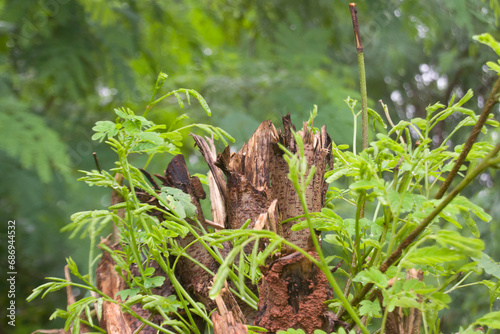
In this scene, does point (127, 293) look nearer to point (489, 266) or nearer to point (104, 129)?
point (104, 129)

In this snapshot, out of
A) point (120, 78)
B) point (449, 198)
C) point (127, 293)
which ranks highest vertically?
point (120, 78)

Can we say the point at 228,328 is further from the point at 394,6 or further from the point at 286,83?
the point at 394,6

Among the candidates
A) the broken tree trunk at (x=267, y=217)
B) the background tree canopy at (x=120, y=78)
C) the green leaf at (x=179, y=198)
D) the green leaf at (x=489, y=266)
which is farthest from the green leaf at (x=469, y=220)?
the background tree canopy at (x=120, y=78)

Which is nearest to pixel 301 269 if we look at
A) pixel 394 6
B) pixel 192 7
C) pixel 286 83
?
pixel 286 83

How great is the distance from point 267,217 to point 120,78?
1699 millimetres

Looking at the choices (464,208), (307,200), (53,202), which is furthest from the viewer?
(53,202)

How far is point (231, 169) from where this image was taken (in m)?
0.45

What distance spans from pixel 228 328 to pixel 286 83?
1719 mm

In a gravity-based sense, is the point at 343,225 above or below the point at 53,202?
above

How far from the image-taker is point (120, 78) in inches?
75.1

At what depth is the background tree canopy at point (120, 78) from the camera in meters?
1.63

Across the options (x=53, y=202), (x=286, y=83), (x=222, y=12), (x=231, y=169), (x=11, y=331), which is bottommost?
(x=11, y=331)

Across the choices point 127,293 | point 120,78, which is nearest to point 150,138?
point 127,293

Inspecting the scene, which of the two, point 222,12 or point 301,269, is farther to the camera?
point 222,12
